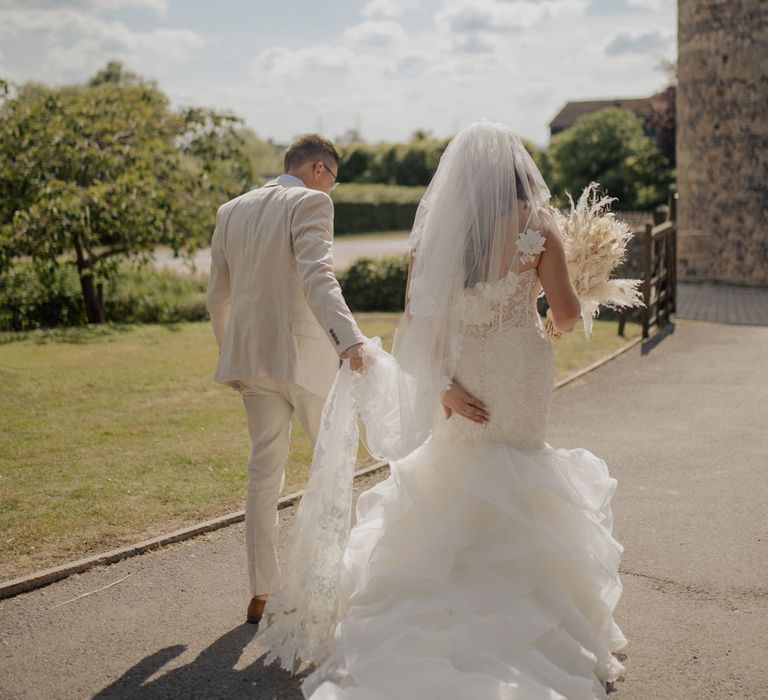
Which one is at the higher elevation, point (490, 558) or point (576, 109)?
point (576, 109)

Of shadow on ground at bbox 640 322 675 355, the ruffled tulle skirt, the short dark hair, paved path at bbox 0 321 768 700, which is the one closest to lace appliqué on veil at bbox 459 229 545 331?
the ruffled tulle skirt

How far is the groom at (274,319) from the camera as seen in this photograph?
13.0 feet

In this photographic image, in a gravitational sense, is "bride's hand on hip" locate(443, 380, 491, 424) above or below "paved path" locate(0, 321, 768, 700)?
above

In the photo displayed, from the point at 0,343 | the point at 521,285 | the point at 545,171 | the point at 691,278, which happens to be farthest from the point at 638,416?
the point at 545,171

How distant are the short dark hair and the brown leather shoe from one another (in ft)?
6.81

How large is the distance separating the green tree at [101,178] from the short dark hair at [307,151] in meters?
10.3

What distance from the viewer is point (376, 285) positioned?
17.0 meters

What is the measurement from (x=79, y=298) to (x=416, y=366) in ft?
43.3

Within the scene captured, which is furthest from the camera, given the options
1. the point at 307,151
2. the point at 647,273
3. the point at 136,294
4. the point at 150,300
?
the point at 136,294

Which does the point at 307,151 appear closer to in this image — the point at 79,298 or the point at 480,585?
the point at 480,585

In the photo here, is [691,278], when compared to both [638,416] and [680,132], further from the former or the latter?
[638,416]

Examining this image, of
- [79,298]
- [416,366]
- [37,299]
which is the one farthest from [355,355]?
[79,298]

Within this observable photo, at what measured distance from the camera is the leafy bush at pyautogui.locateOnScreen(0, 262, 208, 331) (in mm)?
14945

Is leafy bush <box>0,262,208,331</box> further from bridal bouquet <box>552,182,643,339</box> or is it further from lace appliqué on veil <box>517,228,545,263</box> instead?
lace appliqué on veil <box>517,228,545,263</box>
